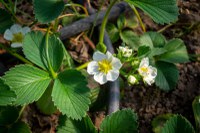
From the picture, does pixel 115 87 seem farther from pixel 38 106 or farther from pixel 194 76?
pixel 194 76

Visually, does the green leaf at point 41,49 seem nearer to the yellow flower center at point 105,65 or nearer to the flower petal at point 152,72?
the yellow flower center at point 105,65

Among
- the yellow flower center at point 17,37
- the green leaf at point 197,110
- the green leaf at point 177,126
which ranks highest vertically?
the yellow flower center at point 17,37

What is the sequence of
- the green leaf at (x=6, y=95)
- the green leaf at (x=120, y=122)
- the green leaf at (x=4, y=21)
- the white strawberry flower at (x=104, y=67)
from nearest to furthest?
1. the green leaf at (x=6, y=95)
2. the green leaf at (x=120, y=122)
3. the white strawberry flower at (x=104, y=67)
4. the green leaf at (x=4, y=21)

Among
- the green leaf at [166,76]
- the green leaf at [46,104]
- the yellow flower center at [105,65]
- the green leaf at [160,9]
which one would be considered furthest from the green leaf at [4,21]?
the green leaf at [166,76]

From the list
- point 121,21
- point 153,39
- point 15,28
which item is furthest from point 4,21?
point 153,39

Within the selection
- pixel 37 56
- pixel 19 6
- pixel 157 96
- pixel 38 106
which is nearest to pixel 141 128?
pixel 157 96

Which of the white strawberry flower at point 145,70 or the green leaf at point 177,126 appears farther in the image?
the white strawberry flower at point 145,70

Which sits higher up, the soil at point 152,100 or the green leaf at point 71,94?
the green leaf at point 71,94
